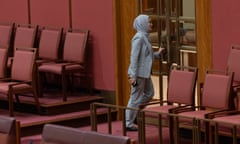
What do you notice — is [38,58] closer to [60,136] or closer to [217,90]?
[217,90]

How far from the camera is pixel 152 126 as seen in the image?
10766 millimetres

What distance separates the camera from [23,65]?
1117 centimetres

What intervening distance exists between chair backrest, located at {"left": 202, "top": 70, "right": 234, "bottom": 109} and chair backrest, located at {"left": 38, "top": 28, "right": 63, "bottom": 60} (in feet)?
11.0

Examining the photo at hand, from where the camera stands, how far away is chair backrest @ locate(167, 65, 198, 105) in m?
9.53

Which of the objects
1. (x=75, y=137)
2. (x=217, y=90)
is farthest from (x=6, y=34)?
(x=75, y=137)

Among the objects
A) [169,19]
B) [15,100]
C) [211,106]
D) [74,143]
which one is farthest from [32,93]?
[74,143]

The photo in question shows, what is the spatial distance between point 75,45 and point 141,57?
177cm

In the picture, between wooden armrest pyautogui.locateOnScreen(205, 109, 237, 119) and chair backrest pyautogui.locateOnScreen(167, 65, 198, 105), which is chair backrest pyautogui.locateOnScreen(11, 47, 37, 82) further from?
wooden armrest pyautogui.locateOnScreen(205, 109, 237, 119)

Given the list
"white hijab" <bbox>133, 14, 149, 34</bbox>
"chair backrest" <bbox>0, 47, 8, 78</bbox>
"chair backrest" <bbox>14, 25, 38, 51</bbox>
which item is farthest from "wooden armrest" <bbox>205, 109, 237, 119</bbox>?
"chair backrest" <bbox>14, 25, 38, 51</bbox>

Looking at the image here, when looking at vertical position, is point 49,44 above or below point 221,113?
above

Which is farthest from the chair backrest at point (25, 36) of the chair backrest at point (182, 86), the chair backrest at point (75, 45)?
the chair backrest at point (182, 86)

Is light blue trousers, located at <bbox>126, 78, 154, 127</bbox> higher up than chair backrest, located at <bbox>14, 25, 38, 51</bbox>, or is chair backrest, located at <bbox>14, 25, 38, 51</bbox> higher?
chair backrest, located at <bbox>14, 25, 38, 51</bbox>

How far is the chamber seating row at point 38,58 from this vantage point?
1105 cm

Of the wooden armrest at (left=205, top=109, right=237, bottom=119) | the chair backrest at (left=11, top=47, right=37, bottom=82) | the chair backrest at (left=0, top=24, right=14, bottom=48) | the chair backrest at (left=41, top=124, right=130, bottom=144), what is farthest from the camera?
the chair backrest at (left=0, top=24, right=14, bottom=48)
